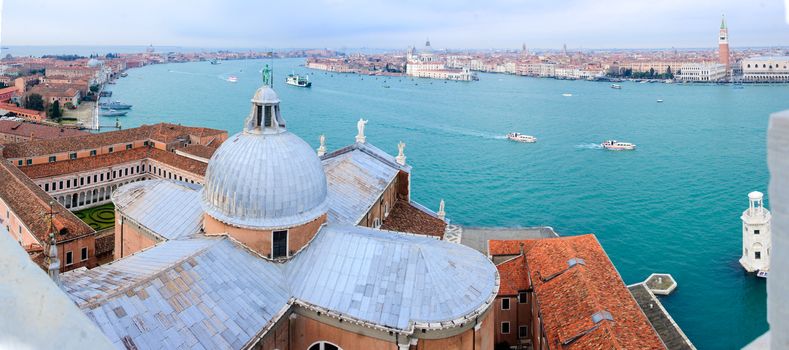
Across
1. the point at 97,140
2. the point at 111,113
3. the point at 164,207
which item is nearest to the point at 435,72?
the point at 111,113

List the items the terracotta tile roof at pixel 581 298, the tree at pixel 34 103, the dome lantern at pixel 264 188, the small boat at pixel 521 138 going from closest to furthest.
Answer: the dome lantern at pixel 264 188
the terracotta tile roof at pixel 581 298
the small boat at pixel 521 138
the tree at pixel 34 103

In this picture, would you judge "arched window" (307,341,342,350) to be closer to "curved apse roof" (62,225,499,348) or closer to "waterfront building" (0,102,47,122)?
"curved apse roof" (62,225,499,348)

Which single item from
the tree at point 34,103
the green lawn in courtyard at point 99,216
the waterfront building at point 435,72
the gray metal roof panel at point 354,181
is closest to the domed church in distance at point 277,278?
the gray metal roof panel at point 354,181

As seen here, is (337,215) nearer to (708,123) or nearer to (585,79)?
(708,123)

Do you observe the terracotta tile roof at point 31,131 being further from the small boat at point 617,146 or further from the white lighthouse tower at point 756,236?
the white lighthouse tower at point 756,236

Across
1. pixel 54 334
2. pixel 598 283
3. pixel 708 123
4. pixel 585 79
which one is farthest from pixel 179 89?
pixel 54 334

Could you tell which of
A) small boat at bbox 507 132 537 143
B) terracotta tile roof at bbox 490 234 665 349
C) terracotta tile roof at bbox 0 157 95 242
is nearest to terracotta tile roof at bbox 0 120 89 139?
terracotta tile roof at bbox 0 157 95 242
